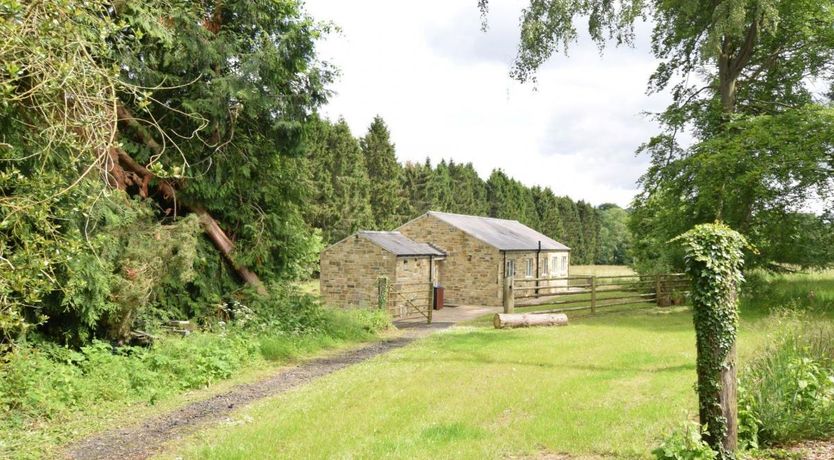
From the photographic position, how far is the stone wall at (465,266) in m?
28.5

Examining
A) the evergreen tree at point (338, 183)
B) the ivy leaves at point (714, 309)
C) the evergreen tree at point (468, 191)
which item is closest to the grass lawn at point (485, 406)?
the ivy leaves at point (714, 309)

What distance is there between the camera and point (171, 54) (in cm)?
1232

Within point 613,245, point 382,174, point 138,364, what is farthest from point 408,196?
point 138,364

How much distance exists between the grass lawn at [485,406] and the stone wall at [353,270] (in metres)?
10.8

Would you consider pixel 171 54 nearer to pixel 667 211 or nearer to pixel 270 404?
pixel 270 404

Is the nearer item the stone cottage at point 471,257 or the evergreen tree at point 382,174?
the stone cottage at point 471,257

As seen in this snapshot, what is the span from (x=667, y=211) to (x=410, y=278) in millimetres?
11372

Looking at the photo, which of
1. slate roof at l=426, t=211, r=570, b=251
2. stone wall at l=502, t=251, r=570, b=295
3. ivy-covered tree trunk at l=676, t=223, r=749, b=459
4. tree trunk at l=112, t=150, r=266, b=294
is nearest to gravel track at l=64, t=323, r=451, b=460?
tree trunk at l=112, t=150, r=266, b=294

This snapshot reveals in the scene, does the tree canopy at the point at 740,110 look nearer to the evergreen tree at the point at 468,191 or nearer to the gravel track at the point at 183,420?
the gravel track at the point at 183,420

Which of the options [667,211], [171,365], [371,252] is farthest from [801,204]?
[171,365]

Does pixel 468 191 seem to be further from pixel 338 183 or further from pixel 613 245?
pixel 613 245

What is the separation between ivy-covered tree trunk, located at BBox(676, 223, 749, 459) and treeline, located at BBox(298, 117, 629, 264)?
94.0 ft

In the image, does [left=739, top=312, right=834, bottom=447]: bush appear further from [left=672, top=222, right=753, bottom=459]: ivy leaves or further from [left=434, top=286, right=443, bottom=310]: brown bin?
[left=434, top=286, right=443, bottom=310]: brown bin

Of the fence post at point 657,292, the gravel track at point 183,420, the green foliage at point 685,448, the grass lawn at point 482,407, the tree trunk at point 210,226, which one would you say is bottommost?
the gravel track at point 183,420
